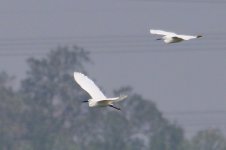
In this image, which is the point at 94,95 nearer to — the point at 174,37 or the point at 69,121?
the point at 174,37

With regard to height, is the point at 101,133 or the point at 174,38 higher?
the point at 101,133

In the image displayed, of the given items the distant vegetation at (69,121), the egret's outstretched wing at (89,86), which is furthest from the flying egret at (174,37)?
the distant vegetation at (69,121)

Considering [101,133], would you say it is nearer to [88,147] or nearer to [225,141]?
[88,147]

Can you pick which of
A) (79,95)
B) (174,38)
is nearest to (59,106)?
(79,95)

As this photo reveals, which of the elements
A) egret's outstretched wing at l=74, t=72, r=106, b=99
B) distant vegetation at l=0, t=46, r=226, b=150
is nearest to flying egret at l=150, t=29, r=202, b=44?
egret's outstretched wing at l=74, t=72, r=106, b=99

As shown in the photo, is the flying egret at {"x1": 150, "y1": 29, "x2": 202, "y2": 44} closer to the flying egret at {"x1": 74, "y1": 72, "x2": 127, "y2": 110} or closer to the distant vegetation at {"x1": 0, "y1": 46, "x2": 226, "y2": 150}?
the flying egret at {"x1": 74, "y1": 72, "x2": 127, "y2": 110}

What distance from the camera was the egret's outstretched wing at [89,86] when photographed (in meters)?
17.4

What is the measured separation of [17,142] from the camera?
68.6 m

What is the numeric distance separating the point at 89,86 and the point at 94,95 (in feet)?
1.38

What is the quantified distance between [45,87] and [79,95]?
2.26 m

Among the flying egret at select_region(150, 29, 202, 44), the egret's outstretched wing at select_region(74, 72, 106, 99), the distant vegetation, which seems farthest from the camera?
the distant vegetation

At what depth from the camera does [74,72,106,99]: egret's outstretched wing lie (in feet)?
57.2

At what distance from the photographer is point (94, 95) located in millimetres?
17453

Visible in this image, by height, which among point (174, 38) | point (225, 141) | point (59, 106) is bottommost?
point (174, 38)
